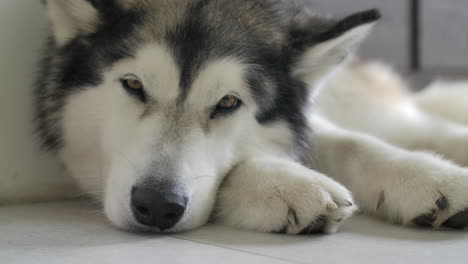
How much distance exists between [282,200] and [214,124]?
0.40 metres

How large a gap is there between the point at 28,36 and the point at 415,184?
188 centimetres

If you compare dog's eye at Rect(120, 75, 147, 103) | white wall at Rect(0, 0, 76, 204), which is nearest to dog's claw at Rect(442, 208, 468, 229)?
dog's eye at Rect(120, 75, 147, 103)

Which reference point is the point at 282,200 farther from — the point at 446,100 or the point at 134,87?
the point at 446,100

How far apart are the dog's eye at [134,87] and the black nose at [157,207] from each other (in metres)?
0.41

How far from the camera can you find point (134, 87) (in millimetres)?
2000

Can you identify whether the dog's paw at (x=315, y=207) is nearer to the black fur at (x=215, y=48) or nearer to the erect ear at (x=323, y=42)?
the black fur at (x=215, y=48)

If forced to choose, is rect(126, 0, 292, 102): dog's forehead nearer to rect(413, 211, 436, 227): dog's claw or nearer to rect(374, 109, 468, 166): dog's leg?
rect(413, 211, 436, 227): dog's claw

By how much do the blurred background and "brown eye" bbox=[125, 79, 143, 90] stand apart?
3.38m

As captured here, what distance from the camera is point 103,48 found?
6.86 feet

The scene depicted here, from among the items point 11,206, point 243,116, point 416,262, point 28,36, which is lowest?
point 416,262

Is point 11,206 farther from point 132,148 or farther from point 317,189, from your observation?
point 317,189

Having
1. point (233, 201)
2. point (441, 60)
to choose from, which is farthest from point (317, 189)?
point (441, 60)

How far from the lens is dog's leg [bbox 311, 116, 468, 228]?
6.15ft

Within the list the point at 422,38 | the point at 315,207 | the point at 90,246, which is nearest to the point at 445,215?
the point at 315,207
